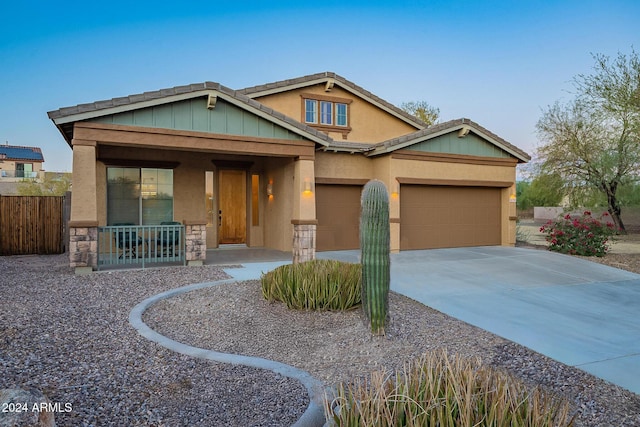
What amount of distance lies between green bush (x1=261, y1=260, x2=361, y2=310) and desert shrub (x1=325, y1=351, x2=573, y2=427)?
328cm

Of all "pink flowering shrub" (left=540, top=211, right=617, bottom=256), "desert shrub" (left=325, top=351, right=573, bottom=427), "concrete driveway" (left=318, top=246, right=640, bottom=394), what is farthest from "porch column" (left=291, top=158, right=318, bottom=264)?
"pink flowering shrub" (left=540, top=211, right=617, bottom=256)

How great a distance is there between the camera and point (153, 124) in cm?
877

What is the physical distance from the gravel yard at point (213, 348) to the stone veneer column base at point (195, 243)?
90.8 inches

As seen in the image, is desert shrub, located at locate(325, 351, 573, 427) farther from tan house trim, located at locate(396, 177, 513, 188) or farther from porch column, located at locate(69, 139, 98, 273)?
tan house trim, located at locate(396, 177, 513, 188)

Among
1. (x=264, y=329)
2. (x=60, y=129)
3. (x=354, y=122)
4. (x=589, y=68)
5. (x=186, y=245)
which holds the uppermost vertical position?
(x=589, y=68)

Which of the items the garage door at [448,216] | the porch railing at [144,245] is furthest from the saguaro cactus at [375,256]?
the garage door at [448,216]

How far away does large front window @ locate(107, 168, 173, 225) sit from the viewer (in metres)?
11.4

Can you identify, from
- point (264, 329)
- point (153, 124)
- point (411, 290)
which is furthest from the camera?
point (153, 124)

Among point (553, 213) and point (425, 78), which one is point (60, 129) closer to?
point (425, 78)

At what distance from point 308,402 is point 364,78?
18.7 meters

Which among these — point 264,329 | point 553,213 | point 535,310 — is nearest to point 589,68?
point 535,310

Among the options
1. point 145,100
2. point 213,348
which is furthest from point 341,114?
point 213,348

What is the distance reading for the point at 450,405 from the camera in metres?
2.06

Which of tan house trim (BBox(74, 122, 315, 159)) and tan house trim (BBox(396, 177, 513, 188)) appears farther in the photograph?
tan house trim (BBox(396, 177, 513, 188))
